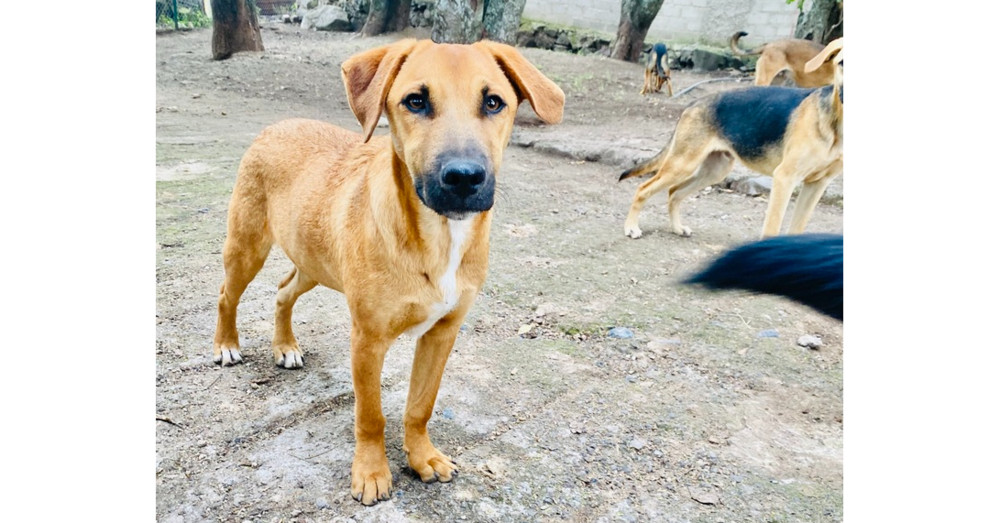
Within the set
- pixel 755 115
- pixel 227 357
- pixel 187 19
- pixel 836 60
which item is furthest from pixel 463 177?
pixel 187 19

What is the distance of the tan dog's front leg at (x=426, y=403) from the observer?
245 centimetres

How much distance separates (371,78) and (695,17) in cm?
1643

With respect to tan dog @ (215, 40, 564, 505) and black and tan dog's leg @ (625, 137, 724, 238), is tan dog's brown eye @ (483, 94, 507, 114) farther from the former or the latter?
black and tan dog's leg @ (625, 137, 724, 238)

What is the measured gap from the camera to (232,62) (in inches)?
510

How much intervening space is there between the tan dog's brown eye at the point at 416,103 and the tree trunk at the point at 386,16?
16.7 meters

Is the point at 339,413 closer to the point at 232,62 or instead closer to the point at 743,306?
the point at 743,306

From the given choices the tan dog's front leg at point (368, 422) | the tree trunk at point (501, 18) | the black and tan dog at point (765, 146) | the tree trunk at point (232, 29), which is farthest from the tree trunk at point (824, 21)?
the tan dog's front leg at point (368, 422)

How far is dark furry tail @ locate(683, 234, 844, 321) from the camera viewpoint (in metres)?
1.34

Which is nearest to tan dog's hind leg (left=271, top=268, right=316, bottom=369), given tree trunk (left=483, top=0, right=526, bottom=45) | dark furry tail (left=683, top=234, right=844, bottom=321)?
dark furry tail (left=683, top=234, right=844, bottom=321)

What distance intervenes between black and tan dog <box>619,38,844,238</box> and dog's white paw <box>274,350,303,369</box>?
11.0ft

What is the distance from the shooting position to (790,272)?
1.36m

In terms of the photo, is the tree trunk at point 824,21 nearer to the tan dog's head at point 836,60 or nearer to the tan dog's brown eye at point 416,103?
the tan dog's head at point 836,60

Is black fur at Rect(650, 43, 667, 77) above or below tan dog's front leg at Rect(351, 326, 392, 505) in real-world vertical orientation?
above

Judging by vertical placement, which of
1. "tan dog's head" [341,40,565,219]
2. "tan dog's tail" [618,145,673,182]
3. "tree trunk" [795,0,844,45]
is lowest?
"tan dog's tail" [618,145,673,182]
